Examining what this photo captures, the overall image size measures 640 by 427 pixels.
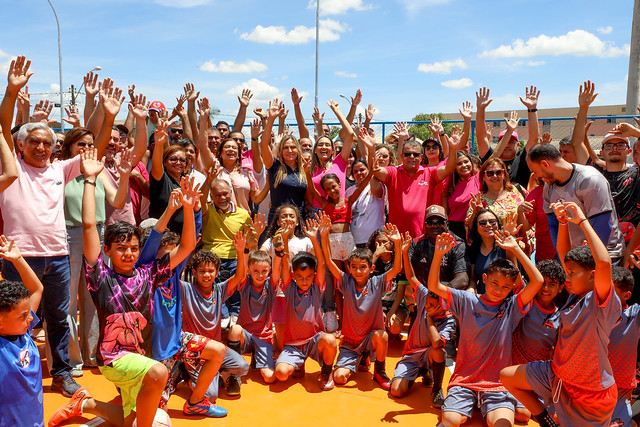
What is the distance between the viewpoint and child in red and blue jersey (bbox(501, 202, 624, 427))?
9.89 feet

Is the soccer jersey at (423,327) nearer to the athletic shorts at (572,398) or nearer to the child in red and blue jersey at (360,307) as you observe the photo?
the child in red and blue jersey at (360,307)

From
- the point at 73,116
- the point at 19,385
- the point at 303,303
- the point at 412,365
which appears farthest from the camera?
the point at 73,116

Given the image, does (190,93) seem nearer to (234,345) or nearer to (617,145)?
(234,345)

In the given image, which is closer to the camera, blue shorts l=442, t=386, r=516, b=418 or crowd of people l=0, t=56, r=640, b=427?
crowd of people l=0, t=56, r=640, b=427

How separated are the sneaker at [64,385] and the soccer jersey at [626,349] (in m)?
4.14

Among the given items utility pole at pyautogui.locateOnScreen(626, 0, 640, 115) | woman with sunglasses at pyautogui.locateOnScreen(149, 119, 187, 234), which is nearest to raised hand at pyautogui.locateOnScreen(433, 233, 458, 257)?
woman with sunglasses at pyautogui.locateOnScreen(149, 119, 187, 234)

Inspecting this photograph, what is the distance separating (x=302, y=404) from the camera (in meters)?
4.10

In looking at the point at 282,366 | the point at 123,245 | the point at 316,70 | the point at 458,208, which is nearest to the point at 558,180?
the point at 458,208

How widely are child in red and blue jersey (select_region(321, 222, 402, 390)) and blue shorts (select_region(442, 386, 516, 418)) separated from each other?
89 cm

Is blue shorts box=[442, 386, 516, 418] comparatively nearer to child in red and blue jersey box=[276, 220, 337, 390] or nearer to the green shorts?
child in red and blue jersey box=[276, 220, 337, 390]

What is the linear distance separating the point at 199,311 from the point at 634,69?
10659 millimetres

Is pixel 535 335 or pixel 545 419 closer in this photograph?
pixel 545 419

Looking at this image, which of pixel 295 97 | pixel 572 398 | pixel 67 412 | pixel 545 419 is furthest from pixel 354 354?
pixel 295 97

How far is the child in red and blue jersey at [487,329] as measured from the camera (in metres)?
3.70
